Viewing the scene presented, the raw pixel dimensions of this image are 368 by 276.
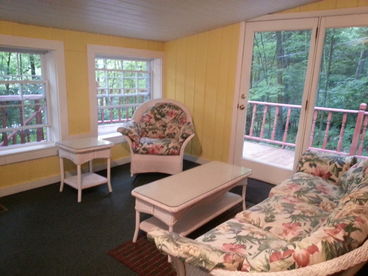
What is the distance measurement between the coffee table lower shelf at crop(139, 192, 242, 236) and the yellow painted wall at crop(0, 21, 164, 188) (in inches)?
66.3

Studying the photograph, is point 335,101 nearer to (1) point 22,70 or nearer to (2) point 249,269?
(2) point 249,269

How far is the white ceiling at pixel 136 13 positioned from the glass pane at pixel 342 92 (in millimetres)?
625

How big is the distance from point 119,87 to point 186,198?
104 inches

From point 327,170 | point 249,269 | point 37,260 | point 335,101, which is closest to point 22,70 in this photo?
point 37,260

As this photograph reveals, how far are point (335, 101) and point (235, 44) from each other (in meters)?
1.40

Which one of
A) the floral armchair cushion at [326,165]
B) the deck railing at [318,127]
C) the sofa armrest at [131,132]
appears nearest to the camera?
the floral armchair cushion at [326,165]

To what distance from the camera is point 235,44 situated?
139 inches

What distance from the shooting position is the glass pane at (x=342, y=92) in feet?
9.32

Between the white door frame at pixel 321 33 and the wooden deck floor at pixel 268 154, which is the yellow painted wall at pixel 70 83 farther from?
the white door frame at pixel 321 33

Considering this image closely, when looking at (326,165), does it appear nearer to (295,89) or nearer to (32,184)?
(295,89)

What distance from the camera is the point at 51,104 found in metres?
3.25

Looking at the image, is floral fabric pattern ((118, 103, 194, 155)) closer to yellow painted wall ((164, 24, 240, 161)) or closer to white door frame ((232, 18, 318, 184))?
yellow painted wall ((164, 24, 240, 161))

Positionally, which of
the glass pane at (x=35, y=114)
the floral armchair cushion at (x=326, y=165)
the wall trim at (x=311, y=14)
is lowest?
the floral armchair cushion at (x=326, y=165)

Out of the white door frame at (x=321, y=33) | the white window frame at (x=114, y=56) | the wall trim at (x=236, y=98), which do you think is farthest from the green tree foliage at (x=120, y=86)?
the white door frame at (x=321, y=33)
